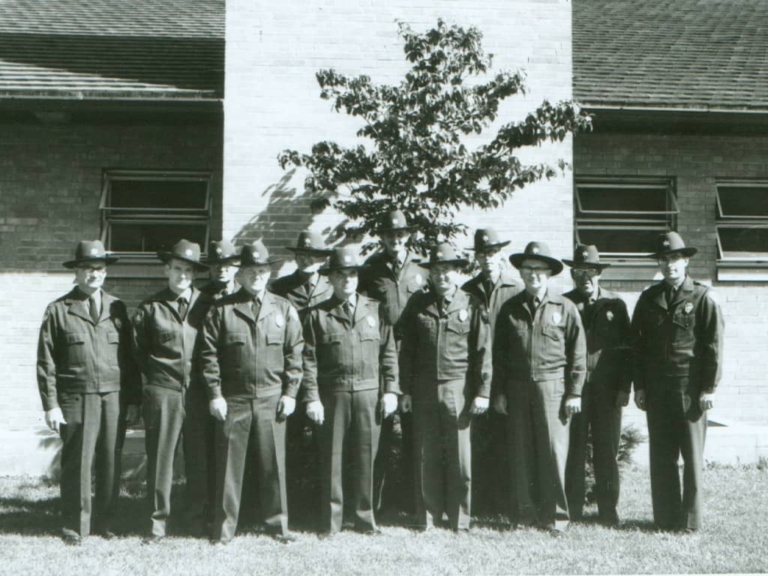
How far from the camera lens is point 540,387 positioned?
5898 millimetres

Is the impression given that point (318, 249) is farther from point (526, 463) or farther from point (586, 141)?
point (586, 141)

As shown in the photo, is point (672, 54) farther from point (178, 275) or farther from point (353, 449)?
point (178, 275)

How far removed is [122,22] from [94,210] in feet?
11.6

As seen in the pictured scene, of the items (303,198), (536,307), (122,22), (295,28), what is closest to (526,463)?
(536,307)

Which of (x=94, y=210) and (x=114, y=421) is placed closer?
(x=114, y=421)

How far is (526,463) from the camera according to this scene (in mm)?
5941

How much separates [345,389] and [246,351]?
2.51 feet

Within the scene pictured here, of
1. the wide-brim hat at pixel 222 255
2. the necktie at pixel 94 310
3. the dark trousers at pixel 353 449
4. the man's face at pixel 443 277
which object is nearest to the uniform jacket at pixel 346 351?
the dark trousers at pixel 353 449

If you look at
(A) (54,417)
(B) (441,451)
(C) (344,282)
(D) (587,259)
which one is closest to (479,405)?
(B) (441,451)

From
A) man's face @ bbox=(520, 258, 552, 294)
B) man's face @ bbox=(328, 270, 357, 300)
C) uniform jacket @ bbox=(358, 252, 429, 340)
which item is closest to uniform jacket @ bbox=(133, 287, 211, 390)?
man's face @ bbox=(328, 270, 357, 300)

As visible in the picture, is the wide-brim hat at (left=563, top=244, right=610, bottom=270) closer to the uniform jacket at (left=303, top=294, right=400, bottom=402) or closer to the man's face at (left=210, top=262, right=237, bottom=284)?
the uniform jacket at (left=303, top=294, right=400, bottom=402)

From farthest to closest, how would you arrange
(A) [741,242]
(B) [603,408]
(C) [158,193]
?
(A) [741,242] < (C) [158,193] < (B) [603,408]

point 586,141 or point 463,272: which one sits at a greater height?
point 586,141

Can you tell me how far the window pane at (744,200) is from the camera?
9.97 metres
